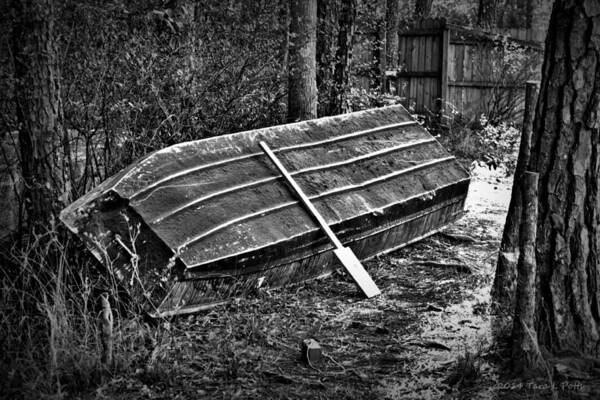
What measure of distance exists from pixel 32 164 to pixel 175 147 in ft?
3.98

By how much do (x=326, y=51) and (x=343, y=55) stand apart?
0.92ft

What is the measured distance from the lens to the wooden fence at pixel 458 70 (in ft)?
42.2

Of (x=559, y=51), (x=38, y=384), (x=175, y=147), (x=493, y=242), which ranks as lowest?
(x=493, y=242)

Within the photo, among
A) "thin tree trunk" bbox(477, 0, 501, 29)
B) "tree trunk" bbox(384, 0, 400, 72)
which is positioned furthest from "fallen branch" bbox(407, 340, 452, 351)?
"thin tree trunk" bbox(477, 0, 501, 29)

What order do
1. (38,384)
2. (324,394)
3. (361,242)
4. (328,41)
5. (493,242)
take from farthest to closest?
(328,41) → (493,242) → (361,242) → (324,394) → (38,384)

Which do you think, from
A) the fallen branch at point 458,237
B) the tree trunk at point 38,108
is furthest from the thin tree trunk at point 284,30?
the tree trunk at point 38,108

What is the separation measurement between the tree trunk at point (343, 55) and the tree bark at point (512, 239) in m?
4.55

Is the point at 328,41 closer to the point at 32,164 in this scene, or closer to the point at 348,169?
the point at 348,169

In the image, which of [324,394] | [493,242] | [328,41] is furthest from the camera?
[328,41]

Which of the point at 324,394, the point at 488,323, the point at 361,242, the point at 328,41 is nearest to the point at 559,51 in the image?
the point at 488,323

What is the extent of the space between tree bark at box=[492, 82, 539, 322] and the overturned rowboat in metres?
1.48

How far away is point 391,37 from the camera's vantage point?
581 inches

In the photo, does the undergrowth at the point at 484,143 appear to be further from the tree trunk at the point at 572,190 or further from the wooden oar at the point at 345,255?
the tree trunk at the point at 572,190

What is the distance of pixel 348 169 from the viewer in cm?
692
